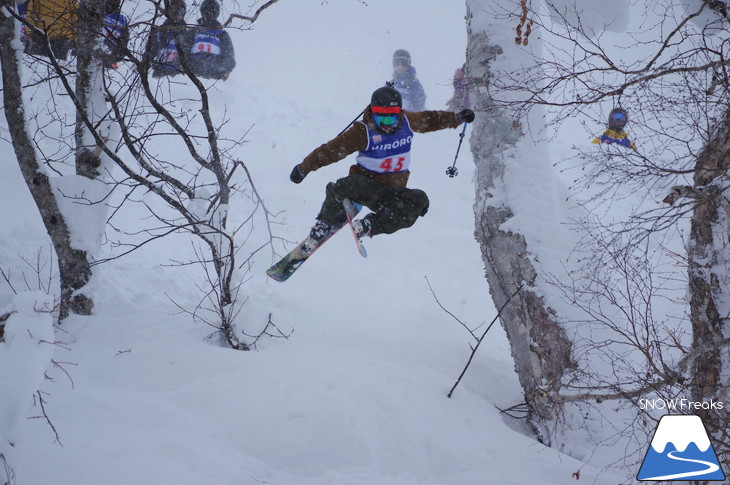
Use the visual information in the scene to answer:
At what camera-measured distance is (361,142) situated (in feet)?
13.5

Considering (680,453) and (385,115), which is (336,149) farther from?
(680,453)

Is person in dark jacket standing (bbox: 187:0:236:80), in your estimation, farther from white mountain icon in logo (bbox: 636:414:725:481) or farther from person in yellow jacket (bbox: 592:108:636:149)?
white mountain icon in logo (bbox: 636:414:725:481)

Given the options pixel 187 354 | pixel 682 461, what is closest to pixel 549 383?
pixel 682 461

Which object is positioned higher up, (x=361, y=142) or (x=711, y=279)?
(x=361, y=142)

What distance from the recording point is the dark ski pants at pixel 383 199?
4.26 m

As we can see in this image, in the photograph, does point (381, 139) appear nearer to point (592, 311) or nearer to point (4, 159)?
point (592, 311)

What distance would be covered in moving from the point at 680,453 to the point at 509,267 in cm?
195

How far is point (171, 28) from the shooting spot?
3676 millimetres

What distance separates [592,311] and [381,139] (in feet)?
8.24

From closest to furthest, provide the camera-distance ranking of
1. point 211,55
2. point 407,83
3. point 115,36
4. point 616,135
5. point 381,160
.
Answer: point 616,135 < point 115,36 < point 381,160 < point 211,55 < point 407,83

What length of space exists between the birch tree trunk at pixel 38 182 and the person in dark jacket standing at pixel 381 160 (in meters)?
2.51

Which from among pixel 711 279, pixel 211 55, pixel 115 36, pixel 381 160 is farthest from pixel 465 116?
pixel 211 55

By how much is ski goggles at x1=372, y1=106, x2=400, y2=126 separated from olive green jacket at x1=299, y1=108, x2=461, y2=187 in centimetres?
6

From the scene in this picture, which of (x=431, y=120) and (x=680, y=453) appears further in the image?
(x=431, y=120)
